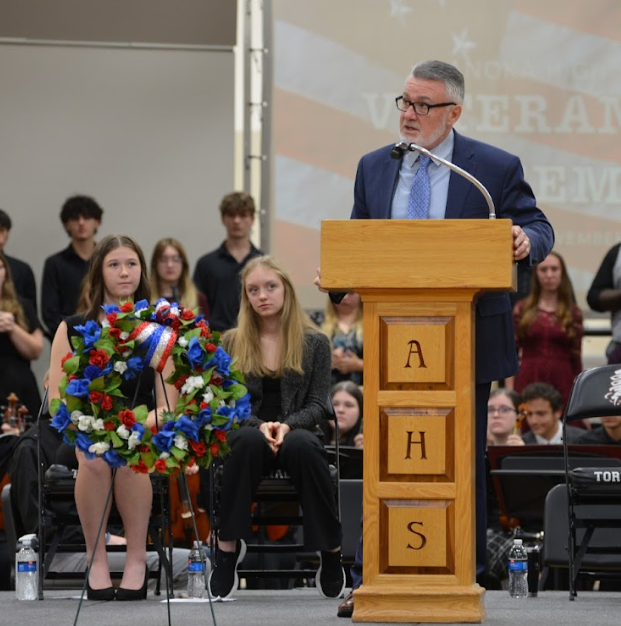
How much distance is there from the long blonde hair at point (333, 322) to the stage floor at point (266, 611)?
8.47 feet

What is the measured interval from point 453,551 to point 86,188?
6.14 m

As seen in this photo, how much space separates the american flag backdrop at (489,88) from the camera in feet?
28.3

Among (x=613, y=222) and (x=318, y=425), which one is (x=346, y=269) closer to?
(x=318, y=425)

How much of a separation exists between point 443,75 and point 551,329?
363cm

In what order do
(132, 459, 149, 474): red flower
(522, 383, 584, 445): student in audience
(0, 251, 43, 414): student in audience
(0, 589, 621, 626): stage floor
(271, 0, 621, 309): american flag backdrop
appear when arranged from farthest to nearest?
(271, 0, 621, 309): american flag backdrop, (0, 251, 43, 414): student in audience, (522, 383, 584, 445): student in audience, (0, 589, 621, 626): stage floor, (132, 459, 149, 474): red flower

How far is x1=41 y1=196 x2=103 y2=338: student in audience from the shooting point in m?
8.33

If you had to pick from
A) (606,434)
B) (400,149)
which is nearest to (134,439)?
(400,149)

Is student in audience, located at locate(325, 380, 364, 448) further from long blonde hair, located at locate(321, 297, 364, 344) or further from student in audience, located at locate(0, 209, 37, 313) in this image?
student in audience, located at locate(0, 209, 37, 313)

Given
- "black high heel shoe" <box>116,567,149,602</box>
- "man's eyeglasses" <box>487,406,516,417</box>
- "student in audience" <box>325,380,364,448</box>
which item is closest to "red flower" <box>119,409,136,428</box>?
"black high heel shoe" <box>116,567,149,602</box>

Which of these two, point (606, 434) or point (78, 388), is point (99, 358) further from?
point (606, 434)

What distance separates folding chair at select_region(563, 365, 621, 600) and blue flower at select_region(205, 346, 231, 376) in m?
1.79

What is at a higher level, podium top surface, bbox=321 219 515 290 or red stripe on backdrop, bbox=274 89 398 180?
red stripe on backdrop, bbox=274 89 398 180

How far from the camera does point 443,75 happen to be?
4.42m

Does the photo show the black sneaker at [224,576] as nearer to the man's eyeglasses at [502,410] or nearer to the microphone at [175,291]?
the man's eyeglasses at [502,410]
